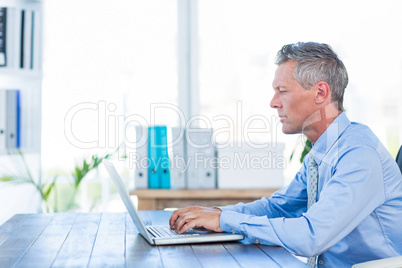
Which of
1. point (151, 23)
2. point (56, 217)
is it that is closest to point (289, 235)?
point (56, 217)

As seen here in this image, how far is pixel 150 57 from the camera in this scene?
3.89m

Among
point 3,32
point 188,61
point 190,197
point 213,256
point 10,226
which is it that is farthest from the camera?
point 188,61

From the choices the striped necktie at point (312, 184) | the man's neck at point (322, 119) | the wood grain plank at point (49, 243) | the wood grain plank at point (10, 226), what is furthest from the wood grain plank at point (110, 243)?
the man's neck at point (322, 119)

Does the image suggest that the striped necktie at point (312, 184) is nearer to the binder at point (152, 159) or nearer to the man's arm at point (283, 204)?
the man's arm at point (283, 204)

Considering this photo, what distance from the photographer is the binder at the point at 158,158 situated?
3146 mm

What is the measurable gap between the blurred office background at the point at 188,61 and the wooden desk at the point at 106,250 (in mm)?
2100

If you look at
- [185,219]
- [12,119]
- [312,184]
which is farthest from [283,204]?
[12,119]

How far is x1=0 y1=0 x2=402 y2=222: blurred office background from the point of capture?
3.76m

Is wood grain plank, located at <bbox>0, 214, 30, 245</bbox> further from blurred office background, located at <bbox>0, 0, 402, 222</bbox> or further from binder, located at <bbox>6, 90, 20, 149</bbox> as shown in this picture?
blurred office background, located at <bbox>0, 0, 402, 222</bbox>

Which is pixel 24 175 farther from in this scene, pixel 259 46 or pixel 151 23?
pixel 259 46

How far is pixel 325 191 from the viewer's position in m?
1.46

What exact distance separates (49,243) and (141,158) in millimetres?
1719

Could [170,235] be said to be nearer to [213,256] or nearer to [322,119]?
[213,256]

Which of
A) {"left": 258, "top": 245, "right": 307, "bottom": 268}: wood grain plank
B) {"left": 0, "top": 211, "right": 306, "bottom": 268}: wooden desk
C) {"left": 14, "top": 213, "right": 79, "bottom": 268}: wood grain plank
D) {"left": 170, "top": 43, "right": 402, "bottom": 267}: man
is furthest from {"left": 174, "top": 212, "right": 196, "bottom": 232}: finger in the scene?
{"left": 14, "top": 213, "right": 79, "bottom": 268}: wood grain plank
